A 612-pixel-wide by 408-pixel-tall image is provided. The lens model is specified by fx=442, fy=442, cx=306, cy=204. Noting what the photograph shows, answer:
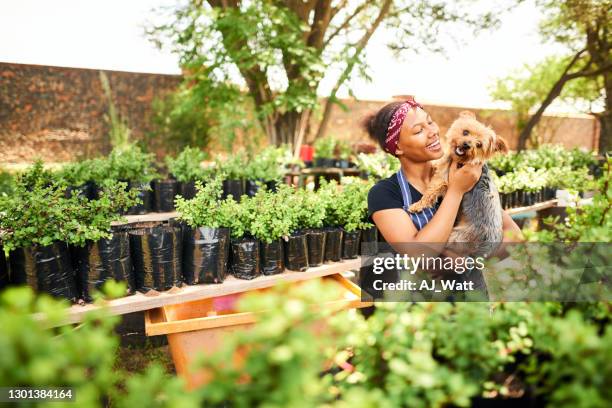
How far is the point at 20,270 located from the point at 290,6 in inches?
246

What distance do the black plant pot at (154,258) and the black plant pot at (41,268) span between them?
12.9 inches

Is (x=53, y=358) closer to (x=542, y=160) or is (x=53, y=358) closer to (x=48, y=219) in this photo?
(x=48, y=219)

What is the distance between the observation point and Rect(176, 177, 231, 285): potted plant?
228 centimetres

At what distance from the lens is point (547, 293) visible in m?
1.13

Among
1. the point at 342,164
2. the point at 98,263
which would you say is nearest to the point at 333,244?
the point at 98,263

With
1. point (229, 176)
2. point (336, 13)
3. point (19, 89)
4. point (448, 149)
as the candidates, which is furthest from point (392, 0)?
point (19, 89)

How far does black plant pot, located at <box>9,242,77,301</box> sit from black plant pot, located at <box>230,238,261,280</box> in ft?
2.69

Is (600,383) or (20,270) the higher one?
(600,383)

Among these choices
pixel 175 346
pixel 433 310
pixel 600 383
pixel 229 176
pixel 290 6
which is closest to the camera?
pixel 600 383

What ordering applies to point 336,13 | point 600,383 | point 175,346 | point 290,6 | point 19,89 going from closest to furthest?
point 600,383 < point 175,346 < point 290,6 < point 336,13 < point 19,89

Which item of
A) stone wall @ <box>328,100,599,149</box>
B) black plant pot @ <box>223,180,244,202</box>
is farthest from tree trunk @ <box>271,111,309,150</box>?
stone wall @ <box>328,100,599,149</box>

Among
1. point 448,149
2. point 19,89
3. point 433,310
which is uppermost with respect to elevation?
point 19,89

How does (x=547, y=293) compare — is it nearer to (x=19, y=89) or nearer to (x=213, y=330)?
(x=213, y=330)

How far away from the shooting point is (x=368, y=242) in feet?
9.90
